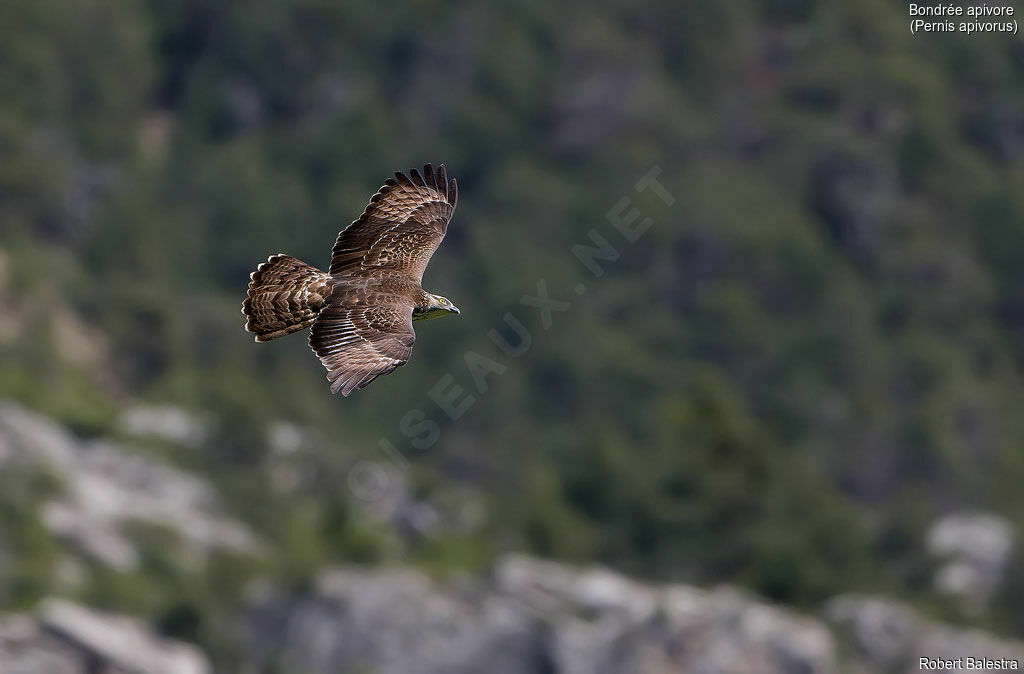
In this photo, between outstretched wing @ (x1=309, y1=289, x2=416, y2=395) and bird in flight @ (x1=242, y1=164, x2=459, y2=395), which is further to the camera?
bird in flight @ (x1=242, y1=164, x2=459, y2=395)

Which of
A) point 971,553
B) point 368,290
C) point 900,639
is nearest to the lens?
point 368,290

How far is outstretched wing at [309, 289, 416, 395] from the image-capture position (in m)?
20.7

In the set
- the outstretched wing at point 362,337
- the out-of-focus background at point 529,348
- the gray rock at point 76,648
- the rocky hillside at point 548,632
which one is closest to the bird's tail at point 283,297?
the outstretched wing at point 362,337

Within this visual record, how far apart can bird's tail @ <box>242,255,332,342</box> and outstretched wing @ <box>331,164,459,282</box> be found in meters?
0.87

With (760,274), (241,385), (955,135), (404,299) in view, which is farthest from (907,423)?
(404,299)

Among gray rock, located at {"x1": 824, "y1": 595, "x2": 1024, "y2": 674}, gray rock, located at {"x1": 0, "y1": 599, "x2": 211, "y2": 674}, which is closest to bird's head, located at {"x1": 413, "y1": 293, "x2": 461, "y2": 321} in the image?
gray rock, located at {"x1": 0, "y1": 599, "x2": 211, "y2": 674}

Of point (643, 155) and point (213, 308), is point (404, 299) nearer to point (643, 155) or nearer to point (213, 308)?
point (213, 308)

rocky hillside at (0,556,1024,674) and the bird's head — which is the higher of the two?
rocky hillside at (0,556,1024,674)

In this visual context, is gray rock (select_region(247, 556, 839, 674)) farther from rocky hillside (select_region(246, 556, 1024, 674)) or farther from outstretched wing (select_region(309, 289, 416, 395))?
outstretched wing (select_region(309, 289, 416, 395))

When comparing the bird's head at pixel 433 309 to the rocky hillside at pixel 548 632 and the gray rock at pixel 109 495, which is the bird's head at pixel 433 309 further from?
the gray rock at pixel 109 495

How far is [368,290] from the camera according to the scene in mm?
22156

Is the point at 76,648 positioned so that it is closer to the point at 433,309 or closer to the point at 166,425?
the point at 166,425

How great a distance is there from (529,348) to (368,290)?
66821 millimetres

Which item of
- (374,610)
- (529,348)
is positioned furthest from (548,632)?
(529,348)
